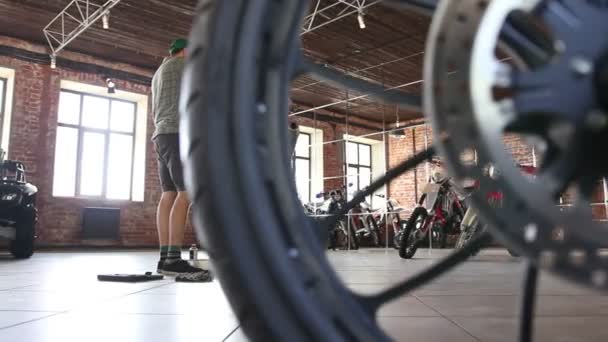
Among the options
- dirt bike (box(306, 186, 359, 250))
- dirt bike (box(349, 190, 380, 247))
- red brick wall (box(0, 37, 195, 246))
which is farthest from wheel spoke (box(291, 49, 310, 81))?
dirt bike (box(349, 190, 380, 247))

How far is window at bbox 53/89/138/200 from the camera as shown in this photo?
6871mm

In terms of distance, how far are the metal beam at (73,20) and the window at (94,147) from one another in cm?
89

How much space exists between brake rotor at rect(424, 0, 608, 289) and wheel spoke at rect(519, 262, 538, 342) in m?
0.21

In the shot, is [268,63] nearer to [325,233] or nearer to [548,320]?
[325,233]

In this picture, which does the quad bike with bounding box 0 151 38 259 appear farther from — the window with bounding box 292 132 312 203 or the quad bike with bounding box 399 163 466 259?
the window with bounding box 292 132 312 203

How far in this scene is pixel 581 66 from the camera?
277mm

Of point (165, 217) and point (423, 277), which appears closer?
point (423, 277)

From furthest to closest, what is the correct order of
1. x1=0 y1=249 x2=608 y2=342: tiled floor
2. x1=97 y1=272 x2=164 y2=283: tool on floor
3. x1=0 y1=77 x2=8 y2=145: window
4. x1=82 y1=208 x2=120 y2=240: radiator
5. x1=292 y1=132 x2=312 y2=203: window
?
x1=292 y1=132 x2=312 y2=203: window
x1=82 y1=208 x2=120 y2=240: radiator
x1=0 y1=77 x2=8 y2=145: window
x1=97 y1=272 x2=164 y2=283: tool on floor
x1=0 y1=249 x2=608 y2=342: tiled floor

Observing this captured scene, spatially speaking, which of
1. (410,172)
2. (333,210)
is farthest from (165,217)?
(410,172)

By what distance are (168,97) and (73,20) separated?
4.62 m

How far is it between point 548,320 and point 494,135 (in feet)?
2.70

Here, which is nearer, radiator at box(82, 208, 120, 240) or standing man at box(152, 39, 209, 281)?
standing man at box(152, 39, 209, 281)

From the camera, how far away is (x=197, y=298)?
1.26 meters

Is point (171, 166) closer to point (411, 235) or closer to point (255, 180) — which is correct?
point (255, 180)
